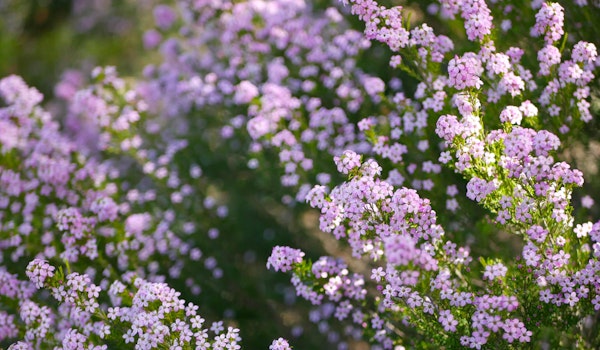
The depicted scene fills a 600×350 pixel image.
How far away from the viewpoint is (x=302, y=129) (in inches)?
193

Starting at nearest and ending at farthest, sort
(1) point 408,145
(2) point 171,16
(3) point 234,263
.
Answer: (1) point 408,145, (3) point 234,263, (2) point 171,16

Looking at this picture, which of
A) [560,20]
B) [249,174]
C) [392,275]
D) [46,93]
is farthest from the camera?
[46,93]

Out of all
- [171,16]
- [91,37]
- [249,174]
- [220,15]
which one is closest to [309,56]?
[220,15]

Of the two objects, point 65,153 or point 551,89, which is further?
point 65,153

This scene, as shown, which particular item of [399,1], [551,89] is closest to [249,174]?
[399,1]

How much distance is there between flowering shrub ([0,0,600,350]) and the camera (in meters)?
3.10

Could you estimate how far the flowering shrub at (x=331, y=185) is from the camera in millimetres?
3098

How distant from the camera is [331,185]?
15.0ft

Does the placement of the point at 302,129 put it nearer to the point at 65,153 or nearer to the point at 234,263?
the point at 234,263

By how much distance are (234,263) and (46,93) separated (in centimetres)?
581

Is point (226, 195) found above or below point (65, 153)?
above

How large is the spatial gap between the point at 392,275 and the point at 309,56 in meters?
2.69

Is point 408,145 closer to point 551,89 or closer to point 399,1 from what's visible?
point 551,89

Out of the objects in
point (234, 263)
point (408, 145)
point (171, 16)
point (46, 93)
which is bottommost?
point (46, 93)
